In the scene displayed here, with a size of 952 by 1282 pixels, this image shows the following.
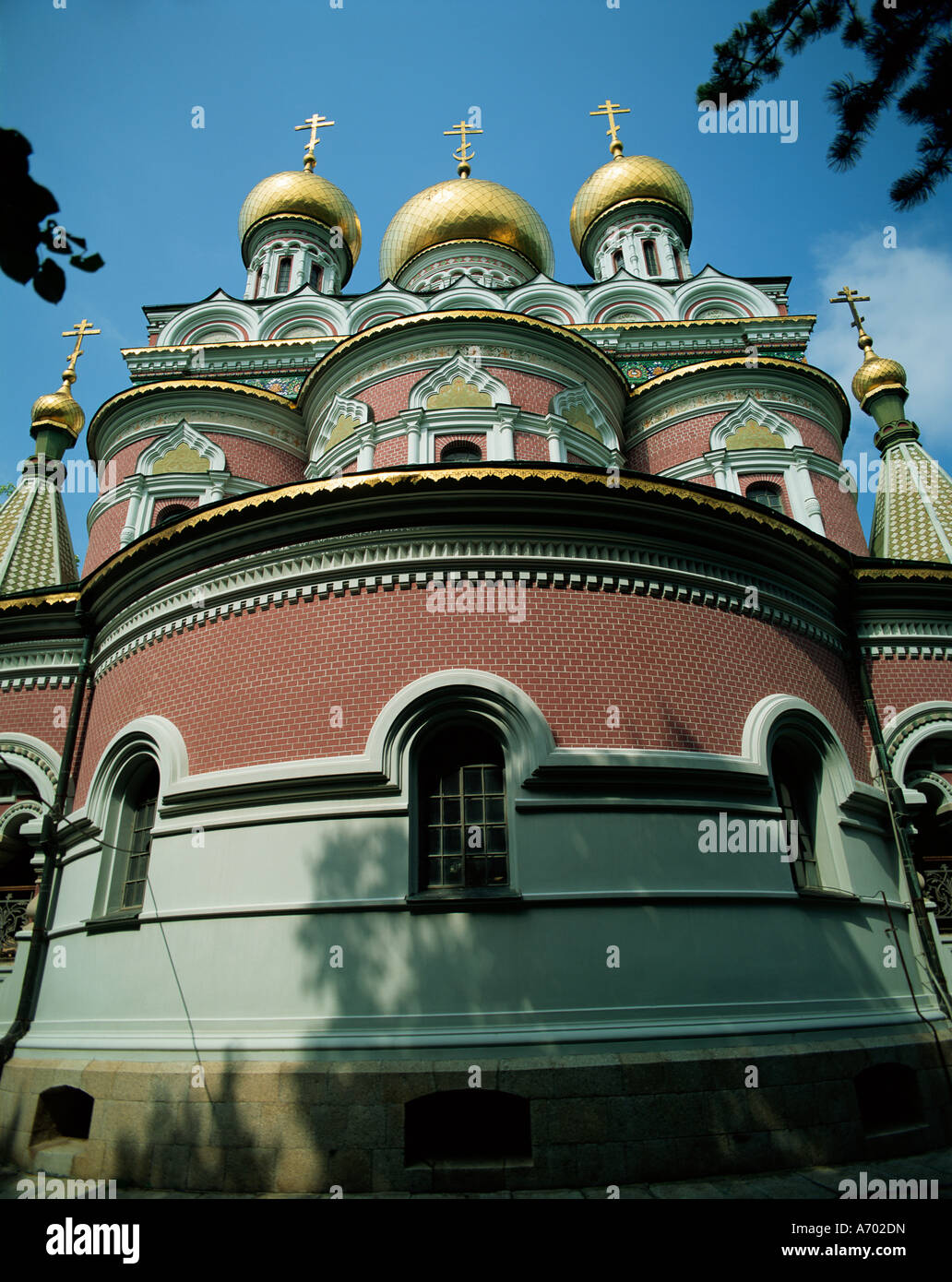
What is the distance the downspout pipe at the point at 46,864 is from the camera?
22.6 feet

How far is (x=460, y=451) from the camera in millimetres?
10359

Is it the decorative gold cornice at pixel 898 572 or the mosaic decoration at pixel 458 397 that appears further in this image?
the mosaic decoration at pixel 458 397

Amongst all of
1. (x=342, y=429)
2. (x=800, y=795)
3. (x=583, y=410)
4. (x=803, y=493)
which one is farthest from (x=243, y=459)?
(x=800, y=795)

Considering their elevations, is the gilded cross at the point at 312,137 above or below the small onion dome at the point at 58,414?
above

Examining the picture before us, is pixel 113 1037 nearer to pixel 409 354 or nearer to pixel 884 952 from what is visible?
pixel 884 952

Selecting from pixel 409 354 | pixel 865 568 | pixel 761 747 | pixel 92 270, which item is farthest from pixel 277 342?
pixel 92 270

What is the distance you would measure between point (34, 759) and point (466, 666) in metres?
5.41

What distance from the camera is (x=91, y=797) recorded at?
703 centimetres

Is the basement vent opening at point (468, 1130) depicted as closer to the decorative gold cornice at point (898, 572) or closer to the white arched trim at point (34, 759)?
the white arched trim at point (34, 759)

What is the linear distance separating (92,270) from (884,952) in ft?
23.6

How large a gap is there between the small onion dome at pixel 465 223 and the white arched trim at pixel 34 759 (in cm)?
1241

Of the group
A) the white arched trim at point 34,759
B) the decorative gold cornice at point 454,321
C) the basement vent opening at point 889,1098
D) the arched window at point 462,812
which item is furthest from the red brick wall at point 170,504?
the basement vent opening at point 889,1098

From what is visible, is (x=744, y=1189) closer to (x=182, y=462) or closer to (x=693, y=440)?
(x=693, y=440)
